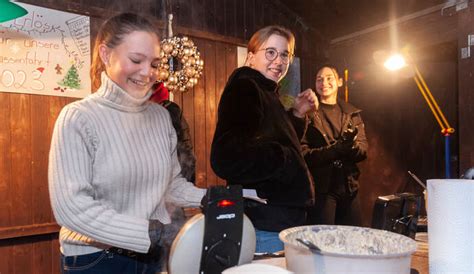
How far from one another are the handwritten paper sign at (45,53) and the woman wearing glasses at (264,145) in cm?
174

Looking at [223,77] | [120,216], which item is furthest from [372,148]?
[120,216]

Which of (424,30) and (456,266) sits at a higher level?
(424,30)

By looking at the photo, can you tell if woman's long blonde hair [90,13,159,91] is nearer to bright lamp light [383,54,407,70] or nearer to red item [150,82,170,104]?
red item [150,82,170,104]

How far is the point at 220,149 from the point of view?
59.4 inches

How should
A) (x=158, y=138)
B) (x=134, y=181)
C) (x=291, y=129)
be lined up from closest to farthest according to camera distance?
(x=134, y=181) → (x=158, y=138) → (x=291, y=129)

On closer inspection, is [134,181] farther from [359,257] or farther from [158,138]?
[359,257]

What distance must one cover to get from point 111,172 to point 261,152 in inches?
21.8

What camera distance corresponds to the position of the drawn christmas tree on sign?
2934mm

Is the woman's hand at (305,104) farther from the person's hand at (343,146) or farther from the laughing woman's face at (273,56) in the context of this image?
the person's hand at (343,146)

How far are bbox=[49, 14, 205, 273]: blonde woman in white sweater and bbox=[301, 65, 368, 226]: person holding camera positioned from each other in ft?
4.57

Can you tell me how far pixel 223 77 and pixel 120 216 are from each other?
2905 millimetres

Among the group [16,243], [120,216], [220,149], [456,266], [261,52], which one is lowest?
[16,243]

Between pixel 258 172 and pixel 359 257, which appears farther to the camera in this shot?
pixel 258 172

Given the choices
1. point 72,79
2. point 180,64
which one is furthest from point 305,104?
point 72,79
